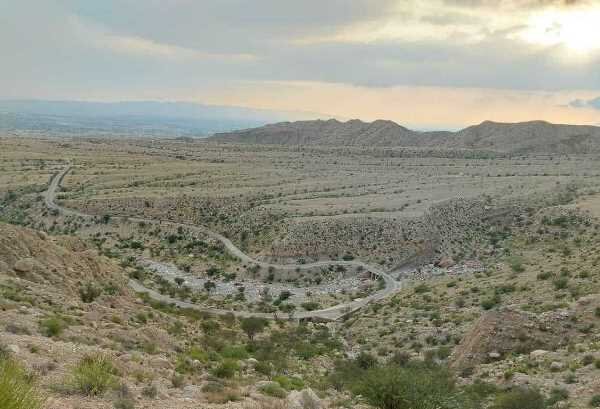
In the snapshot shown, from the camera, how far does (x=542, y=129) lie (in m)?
162

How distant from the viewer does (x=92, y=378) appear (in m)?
11.1

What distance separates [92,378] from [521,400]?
38.6 ft

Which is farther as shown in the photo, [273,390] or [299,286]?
[299,286]

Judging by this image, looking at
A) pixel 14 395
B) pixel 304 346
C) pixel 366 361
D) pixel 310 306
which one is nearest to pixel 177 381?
pixel 14 395

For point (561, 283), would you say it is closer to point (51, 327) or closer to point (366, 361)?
point (366, 361)

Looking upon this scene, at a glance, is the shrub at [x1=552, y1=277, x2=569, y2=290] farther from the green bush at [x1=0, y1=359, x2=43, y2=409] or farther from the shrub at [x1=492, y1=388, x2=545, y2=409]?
the green bush at [x1=0, y1=359, x2=43, y2=409]

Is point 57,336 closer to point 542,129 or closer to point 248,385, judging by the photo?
point 248,385

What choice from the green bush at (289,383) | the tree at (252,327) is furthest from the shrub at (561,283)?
the green bush at (289,383)

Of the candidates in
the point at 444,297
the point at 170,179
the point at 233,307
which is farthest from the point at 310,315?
the point at 170,179

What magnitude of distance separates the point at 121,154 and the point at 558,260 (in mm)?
108095

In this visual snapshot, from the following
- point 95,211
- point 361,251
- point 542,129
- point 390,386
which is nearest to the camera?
point 390,386

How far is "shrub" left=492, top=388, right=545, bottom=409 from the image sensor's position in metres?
15.2

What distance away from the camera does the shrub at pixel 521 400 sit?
50.0 feet

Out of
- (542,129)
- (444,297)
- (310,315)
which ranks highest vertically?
(542,129)
